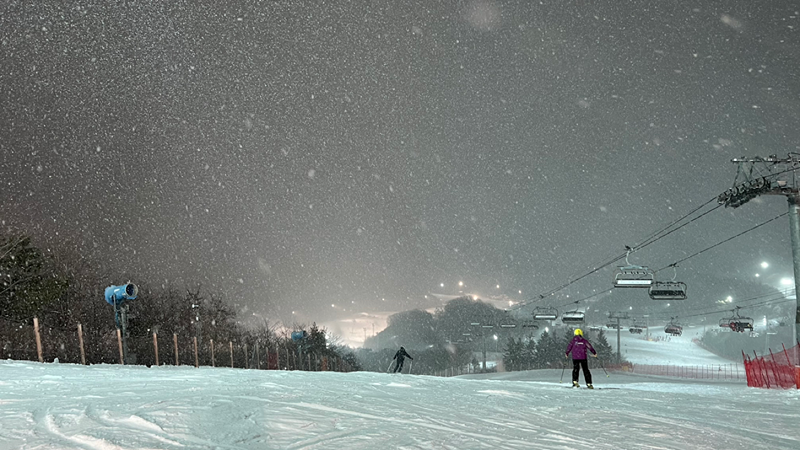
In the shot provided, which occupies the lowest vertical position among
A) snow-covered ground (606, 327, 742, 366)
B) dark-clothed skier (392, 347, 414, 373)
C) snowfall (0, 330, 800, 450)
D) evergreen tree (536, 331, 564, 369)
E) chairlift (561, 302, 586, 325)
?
snow-covered ground (606, 327, 742, 366)

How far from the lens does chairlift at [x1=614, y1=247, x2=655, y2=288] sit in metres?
27.6

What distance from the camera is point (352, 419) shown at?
6.82 m

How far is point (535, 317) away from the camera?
4912cm

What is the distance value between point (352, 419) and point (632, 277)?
24.8 m

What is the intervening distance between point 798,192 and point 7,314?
44.0 meters

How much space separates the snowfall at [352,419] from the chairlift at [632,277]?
1686 centimetres

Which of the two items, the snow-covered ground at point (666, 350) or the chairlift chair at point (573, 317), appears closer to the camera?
the chairlift chair at point (573, 317)

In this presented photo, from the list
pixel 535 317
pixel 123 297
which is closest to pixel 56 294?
pixel 123 297

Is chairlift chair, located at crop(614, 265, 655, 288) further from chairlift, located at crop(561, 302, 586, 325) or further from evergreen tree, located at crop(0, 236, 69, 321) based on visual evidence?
evergreen tree, located at crop(0, 236, 69, 321)

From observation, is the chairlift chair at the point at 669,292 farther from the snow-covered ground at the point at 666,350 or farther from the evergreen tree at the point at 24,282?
the snow-covered ground at the point at 666,350

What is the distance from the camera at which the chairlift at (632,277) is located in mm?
27562

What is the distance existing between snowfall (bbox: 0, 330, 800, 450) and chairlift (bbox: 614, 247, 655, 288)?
16858mm

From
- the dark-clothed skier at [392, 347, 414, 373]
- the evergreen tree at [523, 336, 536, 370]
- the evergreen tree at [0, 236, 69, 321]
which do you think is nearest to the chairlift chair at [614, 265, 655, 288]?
the dark-clothed skier at [392, 347, 414, 373]

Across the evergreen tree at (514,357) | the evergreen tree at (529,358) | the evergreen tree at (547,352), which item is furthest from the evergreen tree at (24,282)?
the evergreen tree at (514,357)
